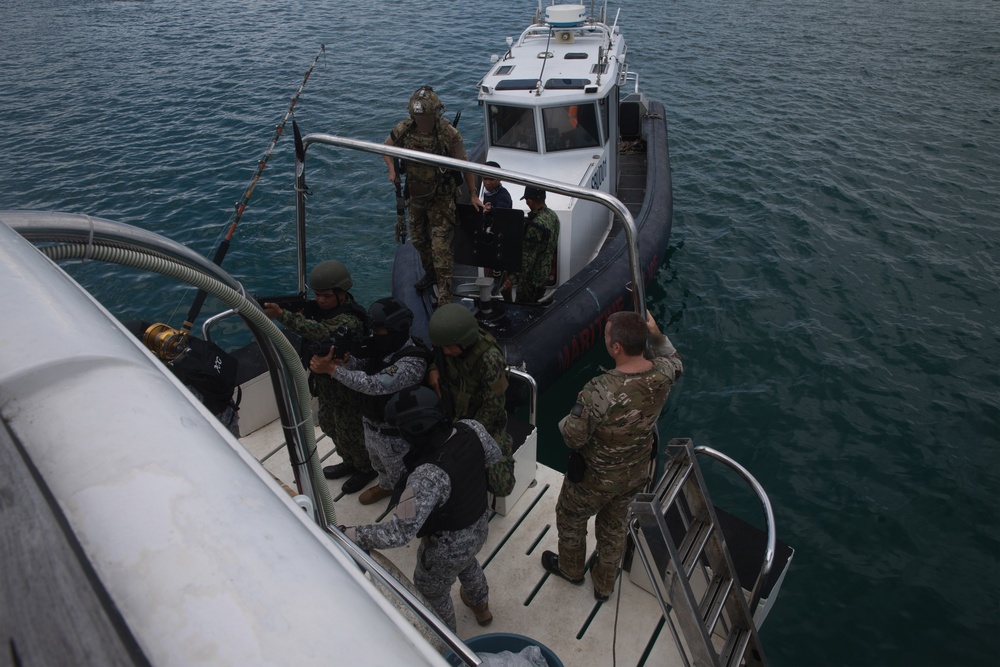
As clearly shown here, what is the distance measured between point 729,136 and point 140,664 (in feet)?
45.6

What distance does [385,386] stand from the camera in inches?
129

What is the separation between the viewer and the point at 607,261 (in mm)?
6941

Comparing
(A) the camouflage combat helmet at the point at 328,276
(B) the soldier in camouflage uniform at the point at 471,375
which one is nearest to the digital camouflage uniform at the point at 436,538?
(B) the soldier in camouflage uniform at the point at 471,375

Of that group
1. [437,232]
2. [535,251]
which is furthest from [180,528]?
[535,251]

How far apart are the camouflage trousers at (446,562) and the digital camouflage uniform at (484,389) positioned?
0.35 m

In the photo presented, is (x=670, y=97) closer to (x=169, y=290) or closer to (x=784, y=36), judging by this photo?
(x=784, y=36)

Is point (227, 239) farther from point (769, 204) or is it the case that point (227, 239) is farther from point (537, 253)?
point (769, 204)

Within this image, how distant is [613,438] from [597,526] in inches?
26.0

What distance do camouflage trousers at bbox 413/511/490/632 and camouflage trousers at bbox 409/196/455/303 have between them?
2961 millimetres

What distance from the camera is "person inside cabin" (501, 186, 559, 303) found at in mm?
5410

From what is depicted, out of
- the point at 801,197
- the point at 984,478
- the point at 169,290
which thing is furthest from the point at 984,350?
the point at 169,290

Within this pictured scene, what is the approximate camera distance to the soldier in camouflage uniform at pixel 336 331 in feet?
11.4

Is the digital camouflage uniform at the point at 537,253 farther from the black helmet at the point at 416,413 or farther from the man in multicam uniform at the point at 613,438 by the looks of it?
the black helmet at the point at 416,413

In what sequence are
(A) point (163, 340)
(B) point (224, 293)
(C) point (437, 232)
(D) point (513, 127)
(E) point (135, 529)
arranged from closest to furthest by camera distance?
(E) point (135, 529) → (B) point (224, 293) → (A) point (163, 340) → (C) point (437, 232) → (D) point (513, 127)
